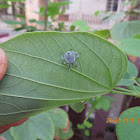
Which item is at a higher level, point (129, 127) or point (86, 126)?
point (129, 127)

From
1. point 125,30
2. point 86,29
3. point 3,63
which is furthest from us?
point 86,29

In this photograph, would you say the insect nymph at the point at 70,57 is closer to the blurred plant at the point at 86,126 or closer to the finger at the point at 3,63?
the finger at the point at 3,63

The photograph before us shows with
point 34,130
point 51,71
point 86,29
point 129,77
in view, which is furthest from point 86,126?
point 51,71

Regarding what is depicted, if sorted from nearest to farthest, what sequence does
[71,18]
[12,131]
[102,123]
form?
[12,131] → [102,123] → [71,18]

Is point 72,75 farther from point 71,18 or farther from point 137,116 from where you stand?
point 71,18

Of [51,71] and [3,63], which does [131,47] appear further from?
[3,63]

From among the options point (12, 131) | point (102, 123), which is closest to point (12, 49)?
point (12, 131)

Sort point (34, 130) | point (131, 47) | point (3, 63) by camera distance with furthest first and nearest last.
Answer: point (34, 130), point (131, 47), point (3, 63)

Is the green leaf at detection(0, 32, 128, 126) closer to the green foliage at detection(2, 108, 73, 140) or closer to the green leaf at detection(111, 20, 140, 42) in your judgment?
the green foliage at detection(2, 108, 73, 140)
